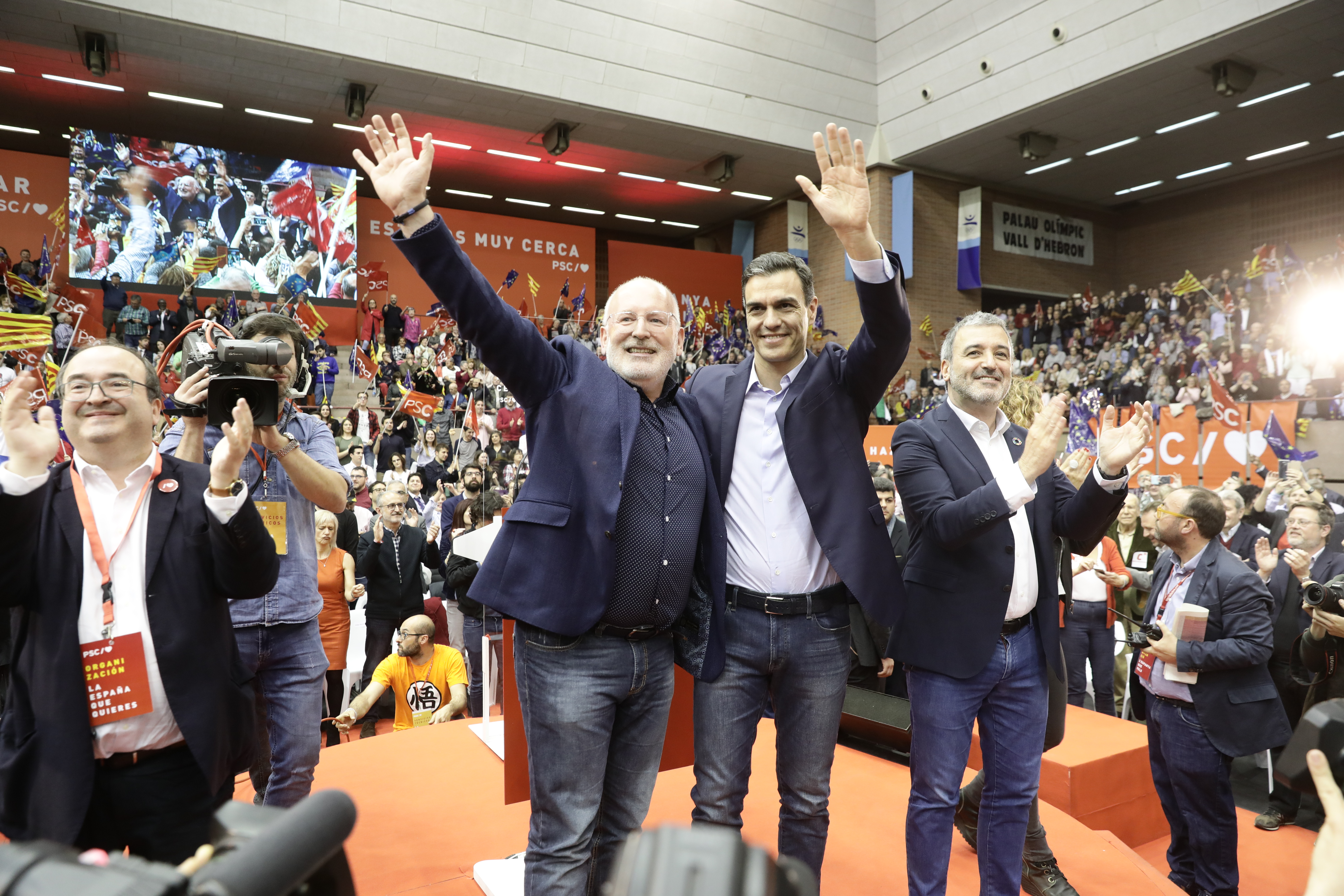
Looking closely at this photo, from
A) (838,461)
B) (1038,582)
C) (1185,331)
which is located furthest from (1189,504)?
(1185,331)

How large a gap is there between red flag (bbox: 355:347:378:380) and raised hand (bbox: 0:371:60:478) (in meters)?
13.3

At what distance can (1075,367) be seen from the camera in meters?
14.6

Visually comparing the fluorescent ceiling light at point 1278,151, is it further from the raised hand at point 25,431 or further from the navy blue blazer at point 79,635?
the raised hand at point 25,431

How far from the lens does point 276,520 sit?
2.17m

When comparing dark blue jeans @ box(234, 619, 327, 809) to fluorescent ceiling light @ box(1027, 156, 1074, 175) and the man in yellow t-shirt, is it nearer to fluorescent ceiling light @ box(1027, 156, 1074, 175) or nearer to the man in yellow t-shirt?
the man in yellow t-shirt

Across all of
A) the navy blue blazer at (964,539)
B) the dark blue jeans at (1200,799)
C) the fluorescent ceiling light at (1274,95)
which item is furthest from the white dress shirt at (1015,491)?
the fluorescent ceiling light at (1274,95)

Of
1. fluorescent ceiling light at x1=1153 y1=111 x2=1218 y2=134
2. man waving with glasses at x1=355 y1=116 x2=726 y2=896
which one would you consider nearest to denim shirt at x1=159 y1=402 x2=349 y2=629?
Answer: man waving with glasses at x1=355 y1=116 x2=726 y2=896

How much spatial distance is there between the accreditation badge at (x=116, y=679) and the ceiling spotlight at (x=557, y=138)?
13485mm

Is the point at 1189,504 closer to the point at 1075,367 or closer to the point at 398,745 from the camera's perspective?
the point at 398,745

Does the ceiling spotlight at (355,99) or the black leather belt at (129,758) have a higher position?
the ceiling spotlight at (355,99)

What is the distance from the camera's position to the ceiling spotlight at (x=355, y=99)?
40.9ft

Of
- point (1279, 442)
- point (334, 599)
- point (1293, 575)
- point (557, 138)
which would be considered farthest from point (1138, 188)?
point (334, 599)

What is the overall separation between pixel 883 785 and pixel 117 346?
118 inches

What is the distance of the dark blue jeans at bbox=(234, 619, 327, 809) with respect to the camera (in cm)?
215
